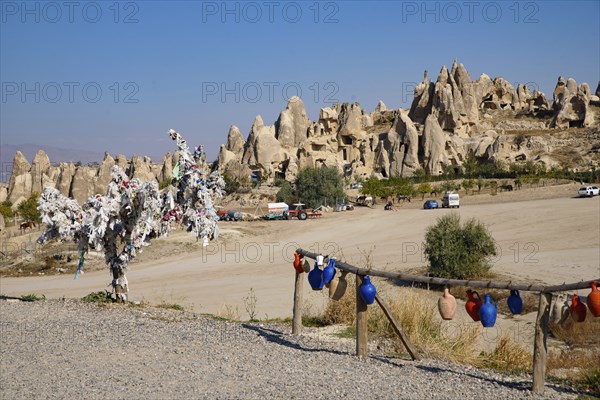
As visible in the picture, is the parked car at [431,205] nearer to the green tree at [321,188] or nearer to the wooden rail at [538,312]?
the green tree at [321,188]

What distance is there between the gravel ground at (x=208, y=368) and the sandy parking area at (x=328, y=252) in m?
5.88

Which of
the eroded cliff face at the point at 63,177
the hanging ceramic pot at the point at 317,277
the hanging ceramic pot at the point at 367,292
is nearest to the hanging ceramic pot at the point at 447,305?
the hanging ceramic pot at the point at 367,292

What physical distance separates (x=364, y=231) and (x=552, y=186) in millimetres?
20422

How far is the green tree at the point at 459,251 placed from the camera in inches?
828

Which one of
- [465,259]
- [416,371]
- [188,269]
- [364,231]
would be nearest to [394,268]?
[465,259]

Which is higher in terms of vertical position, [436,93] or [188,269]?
[436,93]

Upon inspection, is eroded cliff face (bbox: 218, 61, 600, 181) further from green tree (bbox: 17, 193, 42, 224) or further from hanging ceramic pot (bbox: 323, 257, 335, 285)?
hanging ceramic pot (bbox: 323, 257, 335, 285)

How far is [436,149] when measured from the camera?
6962cm

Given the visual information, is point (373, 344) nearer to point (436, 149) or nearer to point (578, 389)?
point (578, 389)

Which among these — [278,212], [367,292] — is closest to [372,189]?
[278,212]

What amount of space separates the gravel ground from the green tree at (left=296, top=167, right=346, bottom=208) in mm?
39564

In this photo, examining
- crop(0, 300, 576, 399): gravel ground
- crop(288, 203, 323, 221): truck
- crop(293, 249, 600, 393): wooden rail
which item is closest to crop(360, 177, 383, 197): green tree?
crop(288, 203, 323, 221): truck

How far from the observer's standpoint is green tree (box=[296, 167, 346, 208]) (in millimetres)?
49188

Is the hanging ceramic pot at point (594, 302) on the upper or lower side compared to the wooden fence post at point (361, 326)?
upper
